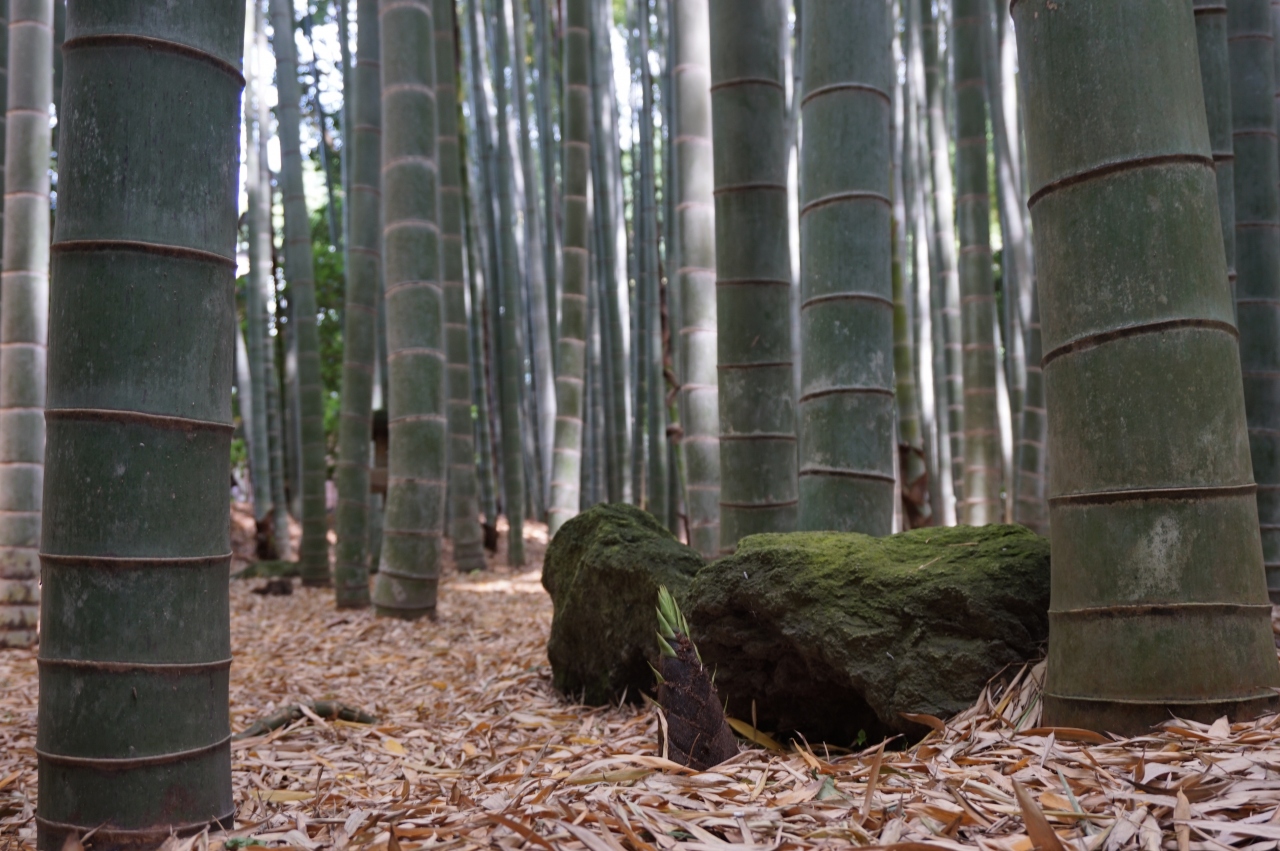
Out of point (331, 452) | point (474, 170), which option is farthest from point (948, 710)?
point (331, 452)

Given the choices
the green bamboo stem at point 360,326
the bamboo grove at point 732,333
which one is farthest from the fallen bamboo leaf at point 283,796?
the green bamboo stem at point 360,326

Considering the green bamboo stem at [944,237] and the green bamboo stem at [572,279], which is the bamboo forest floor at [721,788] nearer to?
the green bamboo stem at [572,279]

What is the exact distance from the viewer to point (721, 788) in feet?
4.37

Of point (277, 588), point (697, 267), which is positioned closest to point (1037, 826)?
point (697, 267)

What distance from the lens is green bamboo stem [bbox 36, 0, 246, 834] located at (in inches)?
48.4

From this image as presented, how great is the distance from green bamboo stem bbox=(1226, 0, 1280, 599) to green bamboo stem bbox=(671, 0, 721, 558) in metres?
1.47

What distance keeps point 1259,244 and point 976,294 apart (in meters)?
2.19

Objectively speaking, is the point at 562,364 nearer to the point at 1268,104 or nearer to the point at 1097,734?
the point at 1268,104

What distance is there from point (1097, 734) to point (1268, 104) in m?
1.95

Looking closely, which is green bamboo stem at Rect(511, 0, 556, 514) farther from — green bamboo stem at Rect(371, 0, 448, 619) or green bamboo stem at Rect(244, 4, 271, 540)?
green bamboo stem at Rect(371, 0, 448, 619)

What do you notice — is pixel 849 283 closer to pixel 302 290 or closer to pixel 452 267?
pixel 452 267

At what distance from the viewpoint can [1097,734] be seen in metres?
1.31

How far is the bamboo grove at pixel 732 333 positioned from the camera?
4.08 ft

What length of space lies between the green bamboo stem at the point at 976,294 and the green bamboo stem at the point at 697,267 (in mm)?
1233
